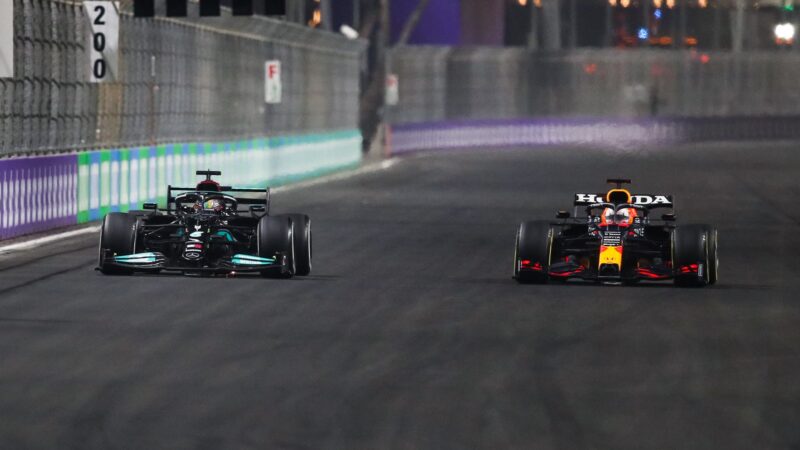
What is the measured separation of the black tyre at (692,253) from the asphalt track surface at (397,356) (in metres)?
0.19

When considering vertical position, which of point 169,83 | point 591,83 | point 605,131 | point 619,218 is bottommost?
point 619,218

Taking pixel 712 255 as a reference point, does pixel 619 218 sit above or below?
above

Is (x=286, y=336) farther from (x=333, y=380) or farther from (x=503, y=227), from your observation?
(x=503, y=227)

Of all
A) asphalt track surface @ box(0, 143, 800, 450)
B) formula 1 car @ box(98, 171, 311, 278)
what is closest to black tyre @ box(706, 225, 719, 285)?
asphalt track surface @ box(0, 143, 800, 450)

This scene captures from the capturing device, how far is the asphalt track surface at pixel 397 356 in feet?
33.9

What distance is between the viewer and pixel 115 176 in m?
31.0

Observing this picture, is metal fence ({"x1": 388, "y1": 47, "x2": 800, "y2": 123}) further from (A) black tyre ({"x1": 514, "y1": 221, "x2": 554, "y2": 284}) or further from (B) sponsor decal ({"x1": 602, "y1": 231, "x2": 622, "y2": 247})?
(B) sponsor decal ({"x1": 602, "y1": 231, "x2": 622, "y2": 247})

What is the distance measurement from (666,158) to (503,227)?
Result: 113ft

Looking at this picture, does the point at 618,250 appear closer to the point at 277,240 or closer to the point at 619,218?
the point at 619,218

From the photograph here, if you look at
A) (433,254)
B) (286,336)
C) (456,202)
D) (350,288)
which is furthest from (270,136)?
(286,336)

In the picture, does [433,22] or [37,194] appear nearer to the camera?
[37,194]

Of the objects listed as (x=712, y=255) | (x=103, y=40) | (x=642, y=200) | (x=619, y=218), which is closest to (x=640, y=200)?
(x=642, y=200)

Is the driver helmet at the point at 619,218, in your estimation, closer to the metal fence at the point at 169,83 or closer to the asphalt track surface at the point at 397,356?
the asphalt track surface at the point at 397,356

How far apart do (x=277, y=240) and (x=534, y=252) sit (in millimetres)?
2484
